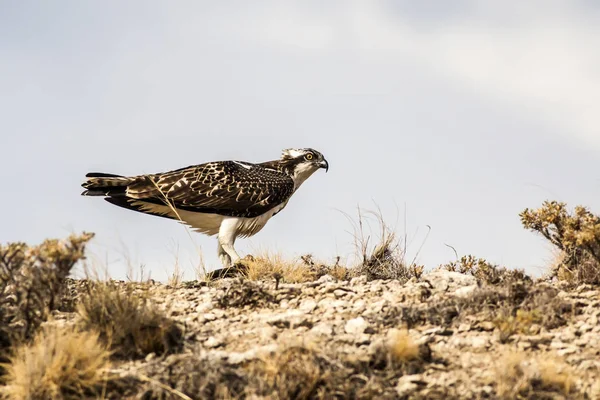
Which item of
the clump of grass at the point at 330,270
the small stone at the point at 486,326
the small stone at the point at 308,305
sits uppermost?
the clump of grass at the point at 330,270

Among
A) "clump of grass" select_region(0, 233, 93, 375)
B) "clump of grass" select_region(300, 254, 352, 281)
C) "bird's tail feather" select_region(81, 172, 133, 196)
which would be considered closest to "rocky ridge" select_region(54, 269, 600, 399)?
"clump of grass" select_region(0, 233, 93, 375)

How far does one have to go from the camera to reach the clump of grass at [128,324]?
8.32m

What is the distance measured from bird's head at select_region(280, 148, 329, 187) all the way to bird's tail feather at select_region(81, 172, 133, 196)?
3033mm

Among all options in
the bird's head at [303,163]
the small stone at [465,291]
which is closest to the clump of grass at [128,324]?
the small stone at [465,291]

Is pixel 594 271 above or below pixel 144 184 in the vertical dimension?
below

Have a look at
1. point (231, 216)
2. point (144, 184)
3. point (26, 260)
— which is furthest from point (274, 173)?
point (26, 260)

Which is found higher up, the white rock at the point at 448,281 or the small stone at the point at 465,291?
the white rock at the point at 448,281

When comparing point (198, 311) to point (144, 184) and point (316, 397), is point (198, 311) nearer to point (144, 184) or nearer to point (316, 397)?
point (316, 397)

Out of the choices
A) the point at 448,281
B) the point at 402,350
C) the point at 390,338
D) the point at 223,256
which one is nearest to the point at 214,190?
the point at 223,256

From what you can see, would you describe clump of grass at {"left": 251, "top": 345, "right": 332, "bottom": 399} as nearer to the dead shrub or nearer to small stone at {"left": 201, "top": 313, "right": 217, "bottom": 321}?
the dead shrub

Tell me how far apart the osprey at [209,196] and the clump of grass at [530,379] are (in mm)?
6469

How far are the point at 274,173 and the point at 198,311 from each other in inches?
218

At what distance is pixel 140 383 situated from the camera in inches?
300

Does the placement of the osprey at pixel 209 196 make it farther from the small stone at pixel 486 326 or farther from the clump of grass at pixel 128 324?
the small stone at pixel 486 326
